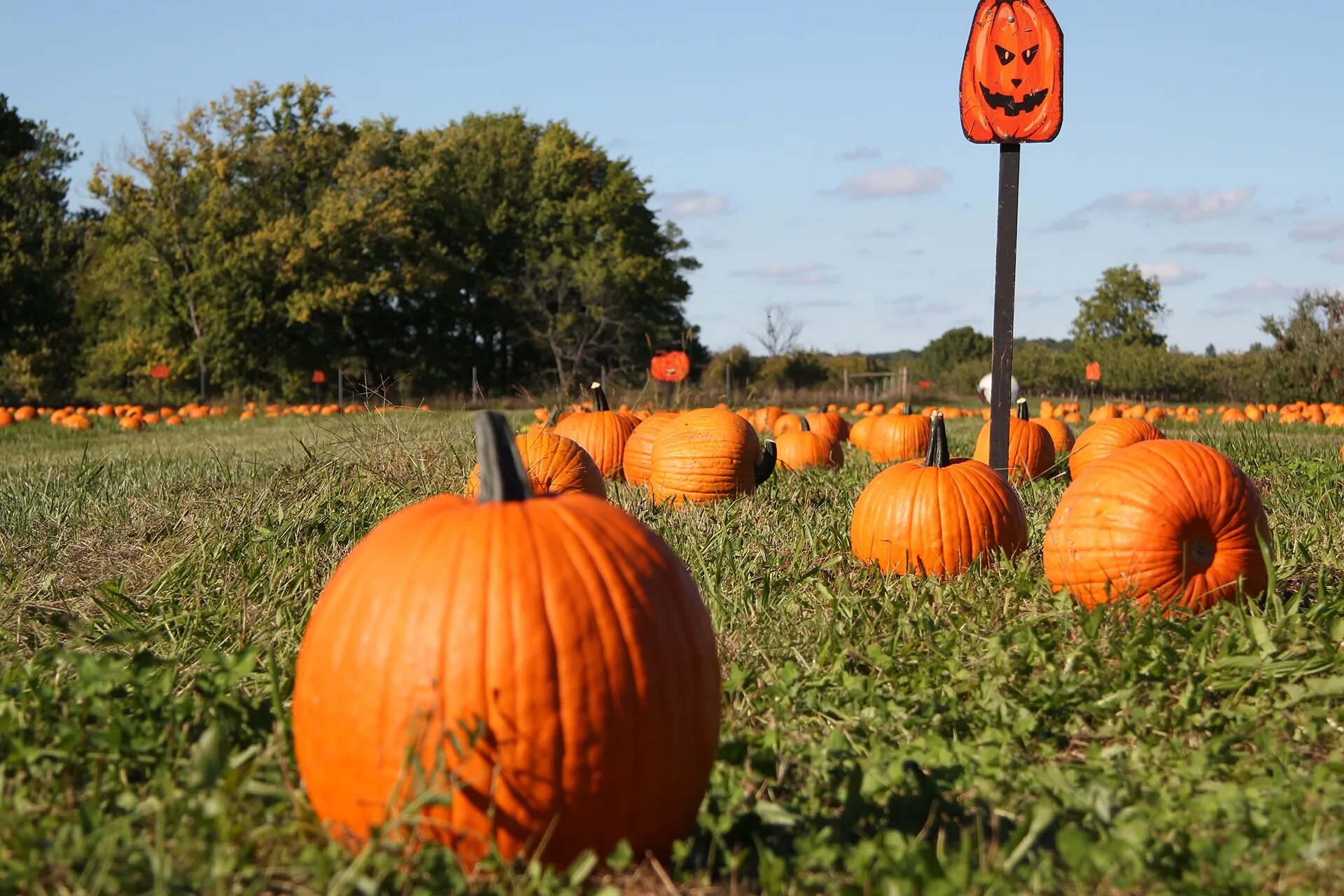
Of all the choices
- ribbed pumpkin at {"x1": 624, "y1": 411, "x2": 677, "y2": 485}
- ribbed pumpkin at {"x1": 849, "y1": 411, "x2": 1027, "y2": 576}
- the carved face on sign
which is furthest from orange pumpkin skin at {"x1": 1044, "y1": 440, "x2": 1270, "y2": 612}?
ribbed pumpkin at {"x1": 624, "y1": 411, "x2": 677, "y2": 485}

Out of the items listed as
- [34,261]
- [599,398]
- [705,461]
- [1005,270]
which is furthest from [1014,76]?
[34,261]

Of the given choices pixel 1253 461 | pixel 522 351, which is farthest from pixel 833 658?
pixel 522 351

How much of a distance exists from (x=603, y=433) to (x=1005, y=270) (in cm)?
331

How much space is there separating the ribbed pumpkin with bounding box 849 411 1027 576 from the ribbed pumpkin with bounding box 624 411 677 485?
296 centimetres

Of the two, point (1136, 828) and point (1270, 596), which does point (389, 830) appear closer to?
point (1136, 828)

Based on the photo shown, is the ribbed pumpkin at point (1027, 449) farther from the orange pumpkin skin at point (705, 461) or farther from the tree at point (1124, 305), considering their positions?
the tree at point (1124, 305)

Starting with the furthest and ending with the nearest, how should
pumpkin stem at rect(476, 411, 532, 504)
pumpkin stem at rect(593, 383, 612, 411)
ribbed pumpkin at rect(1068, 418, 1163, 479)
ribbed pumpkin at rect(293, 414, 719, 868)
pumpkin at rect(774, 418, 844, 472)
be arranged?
pumpkin at rect(774, 418, 844, 472), pumpkin stem at rect(593, 383, 612, 411), ribbed pumpkin at rect(1068, 418, 1163, 479), pumpkin stem at rect(476, 411, 532, 504), ribbed pumpkin at rect(293, 414, 719, 868)

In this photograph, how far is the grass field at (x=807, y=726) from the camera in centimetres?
197

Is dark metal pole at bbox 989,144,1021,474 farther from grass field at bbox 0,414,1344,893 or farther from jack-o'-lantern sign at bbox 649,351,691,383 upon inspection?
jack-o'-lantern sign at bbox 649,351,691,383

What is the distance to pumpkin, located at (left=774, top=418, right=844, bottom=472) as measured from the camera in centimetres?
927

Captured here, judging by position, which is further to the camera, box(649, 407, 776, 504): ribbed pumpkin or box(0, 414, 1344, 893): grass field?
box(649, 407, 776, 504): ribbed pumpkin

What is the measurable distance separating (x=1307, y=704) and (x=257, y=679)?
9.42ft

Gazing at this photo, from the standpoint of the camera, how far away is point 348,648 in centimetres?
217

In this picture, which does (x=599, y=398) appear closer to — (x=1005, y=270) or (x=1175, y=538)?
(x=1005, y=270)
